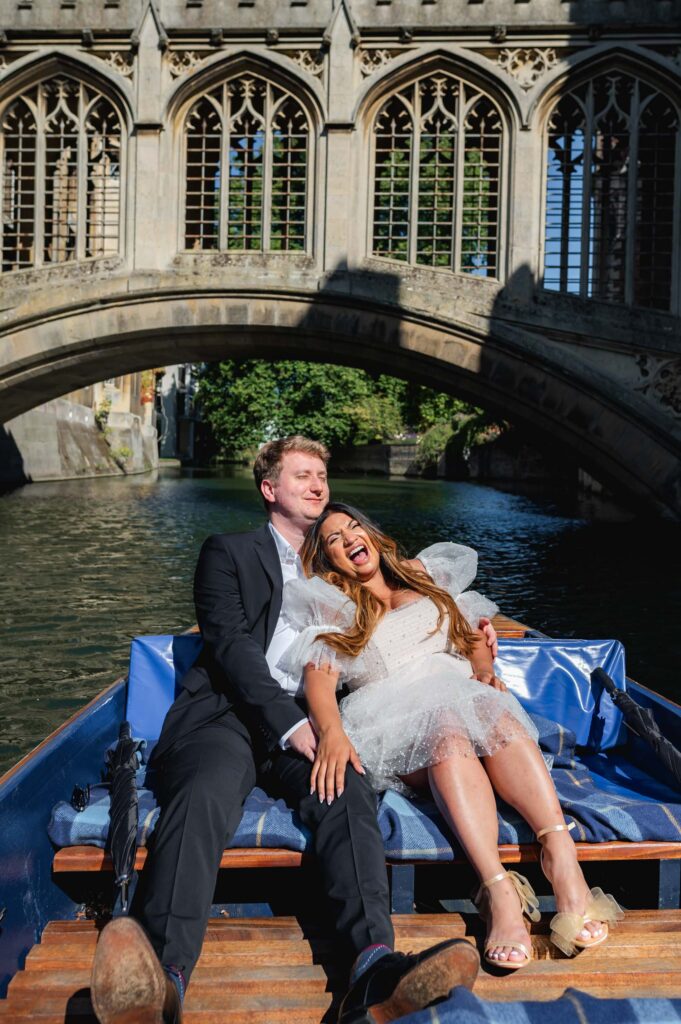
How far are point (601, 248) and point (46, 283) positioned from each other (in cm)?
646

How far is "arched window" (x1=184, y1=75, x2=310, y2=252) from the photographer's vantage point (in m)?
10.9

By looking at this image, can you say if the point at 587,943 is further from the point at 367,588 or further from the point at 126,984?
the point at 367,588

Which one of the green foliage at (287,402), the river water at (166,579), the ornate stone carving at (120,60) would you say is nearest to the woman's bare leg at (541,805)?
the river water at (166,579)

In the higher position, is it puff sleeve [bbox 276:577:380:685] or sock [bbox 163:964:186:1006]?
puff sleeve [bbox 276:577:380:685]

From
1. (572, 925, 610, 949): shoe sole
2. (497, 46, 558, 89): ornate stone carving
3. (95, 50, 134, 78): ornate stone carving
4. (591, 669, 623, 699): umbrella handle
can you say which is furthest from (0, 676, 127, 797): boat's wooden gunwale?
(95, 50, 134, 78): ornate stone carving

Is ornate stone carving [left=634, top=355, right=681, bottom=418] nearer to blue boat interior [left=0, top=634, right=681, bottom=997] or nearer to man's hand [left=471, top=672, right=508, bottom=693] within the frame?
blue boat interior [left=0, top=634, right=681, bottom=997]

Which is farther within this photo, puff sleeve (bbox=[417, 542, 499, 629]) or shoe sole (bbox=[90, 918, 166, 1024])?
puff sleeve (bbox=[417, 542, 499, 629])

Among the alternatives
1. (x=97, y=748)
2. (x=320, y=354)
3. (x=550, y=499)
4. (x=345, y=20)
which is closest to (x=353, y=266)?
(x=320, y=354)

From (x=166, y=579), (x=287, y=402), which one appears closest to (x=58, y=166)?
(x=166, y=579)

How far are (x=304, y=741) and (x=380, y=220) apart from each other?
A: 32.5 ft

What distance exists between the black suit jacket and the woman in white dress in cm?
10

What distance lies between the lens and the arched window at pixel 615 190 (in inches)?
413

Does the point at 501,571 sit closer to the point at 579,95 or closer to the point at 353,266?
the point at 353,266

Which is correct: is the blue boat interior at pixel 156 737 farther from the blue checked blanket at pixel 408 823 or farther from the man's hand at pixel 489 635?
the man's hand at pixel 489 635
